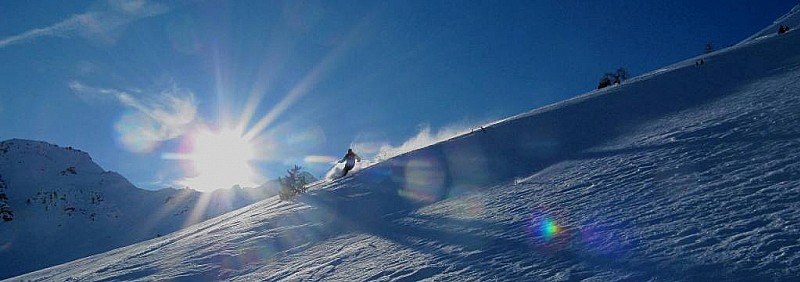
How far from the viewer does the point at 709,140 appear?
4.77 meters

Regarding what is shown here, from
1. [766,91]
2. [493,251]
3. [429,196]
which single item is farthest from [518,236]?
[766,91]

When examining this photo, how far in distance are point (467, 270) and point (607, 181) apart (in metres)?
1.92

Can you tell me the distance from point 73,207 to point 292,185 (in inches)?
1785

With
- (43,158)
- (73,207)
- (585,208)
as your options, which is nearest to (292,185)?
(585,208)

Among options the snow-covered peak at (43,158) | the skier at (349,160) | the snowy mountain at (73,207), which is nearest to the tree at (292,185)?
the skier at (349,160)

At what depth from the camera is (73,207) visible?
47531 mm

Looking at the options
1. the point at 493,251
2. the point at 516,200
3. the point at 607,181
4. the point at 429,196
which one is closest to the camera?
the point at 493,251

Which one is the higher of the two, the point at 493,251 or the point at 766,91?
the point at 766,91

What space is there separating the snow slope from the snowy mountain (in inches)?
1378

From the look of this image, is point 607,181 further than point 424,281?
Yes

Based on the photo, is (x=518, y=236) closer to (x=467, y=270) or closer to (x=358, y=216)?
(x=467, y=270)

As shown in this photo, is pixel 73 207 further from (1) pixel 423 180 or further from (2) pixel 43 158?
(1) pixel 423 180

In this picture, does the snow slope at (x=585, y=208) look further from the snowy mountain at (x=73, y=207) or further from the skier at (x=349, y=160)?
the snowy mountain at (x=73, y=207)

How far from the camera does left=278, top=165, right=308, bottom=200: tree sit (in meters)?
11.7
